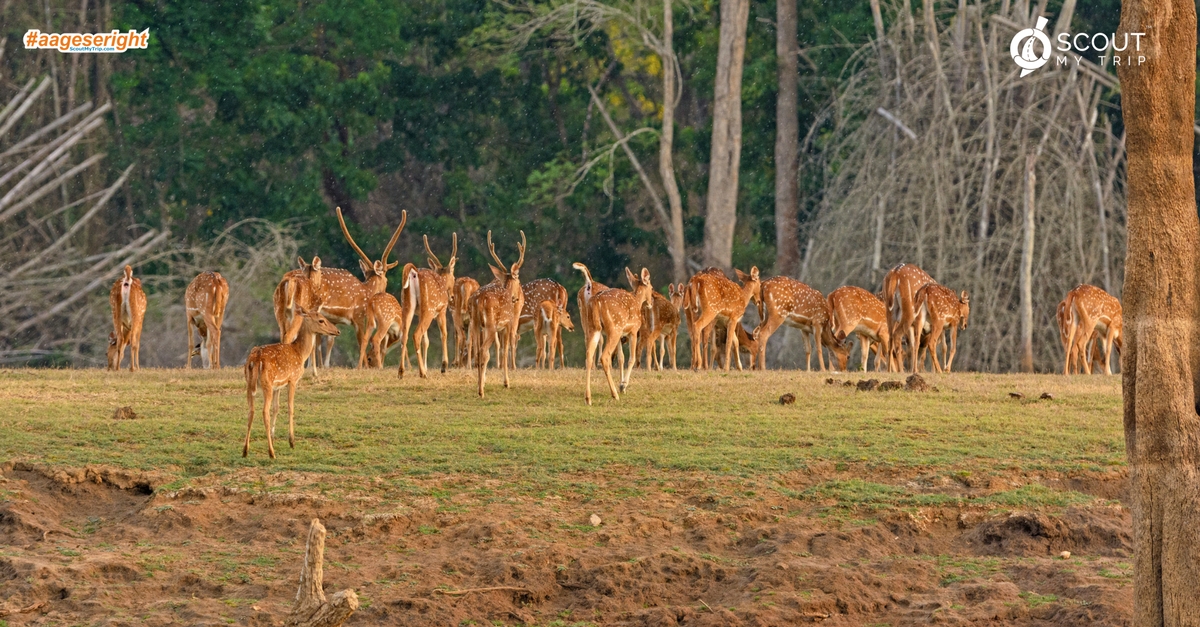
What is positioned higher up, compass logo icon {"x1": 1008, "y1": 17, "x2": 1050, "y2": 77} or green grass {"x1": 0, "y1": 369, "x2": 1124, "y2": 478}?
compass logo icon {"x1": 1008, "y1": 17, "x2": 1050, "y2": 77}

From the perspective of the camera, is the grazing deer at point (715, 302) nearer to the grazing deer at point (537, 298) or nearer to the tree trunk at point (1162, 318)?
the grazing deer at point (537, 298)

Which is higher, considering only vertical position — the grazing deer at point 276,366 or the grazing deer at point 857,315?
the grazing deer at point 857,315

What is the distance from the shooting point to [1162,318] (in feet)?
24.6

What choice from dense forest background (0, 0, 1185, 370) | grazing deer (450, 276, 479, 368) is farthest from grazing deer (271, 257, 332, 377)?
dense forest background (0, 0, 1185, 370)

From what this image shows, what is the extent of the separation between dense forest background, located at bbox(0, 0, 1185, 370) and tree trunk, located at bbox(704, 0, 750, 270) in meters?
1.52

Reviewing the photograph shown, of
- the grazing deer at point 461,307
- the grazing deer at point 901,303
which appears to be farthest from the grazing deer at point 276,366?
the grazing deer at point 901,303

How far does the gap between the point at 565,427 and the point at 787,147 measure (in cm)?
1896

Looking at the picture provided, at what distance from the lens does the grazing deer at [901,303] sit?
783 inches

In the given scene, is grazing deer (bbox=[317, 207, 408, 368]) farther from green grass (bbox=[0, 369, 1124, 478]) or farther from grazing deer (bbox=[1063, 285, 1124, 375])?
grazing deer (bbox=[1063, 285, 1124, 375])

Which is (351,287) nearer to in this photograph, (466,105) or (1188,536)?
(1188,536)

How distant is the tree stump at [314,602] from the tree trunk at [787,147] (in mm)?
24072

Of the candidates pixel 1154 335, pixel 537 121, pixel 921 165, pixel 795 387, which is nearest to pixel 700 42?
pixel 537 121

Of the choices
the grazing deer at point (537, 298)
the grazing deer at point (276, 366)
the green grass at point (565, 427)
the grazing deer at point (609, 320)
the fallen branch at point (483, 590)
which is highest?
the grazing deer at point (537, 298)

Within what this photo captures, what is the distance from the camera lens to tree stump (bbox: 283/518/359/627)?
7.46 meters
